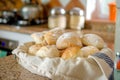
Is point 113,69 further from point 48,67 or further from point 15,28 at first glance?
point 15,28

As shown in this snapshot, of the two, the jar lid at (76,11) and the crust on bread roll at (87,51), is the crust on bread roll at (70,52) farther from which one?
the jar lid at (76,11)

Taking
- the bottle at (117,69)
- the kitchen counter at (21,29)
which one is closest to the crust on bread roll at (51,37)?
the bottle at (117,69)

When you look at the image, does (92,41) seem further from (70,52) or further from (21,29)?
(21,29)

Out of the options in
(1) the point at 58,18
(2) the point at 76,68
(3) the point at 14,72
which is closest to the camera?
(2) the point at 76,68

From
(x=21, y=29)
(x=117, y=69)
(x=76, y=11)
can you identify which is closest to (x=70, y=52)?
(x=117, y=69)

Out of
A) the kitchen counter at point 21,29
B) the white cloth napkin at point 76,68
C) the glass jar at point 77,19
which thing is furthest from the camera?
the glass jar at point 77,19

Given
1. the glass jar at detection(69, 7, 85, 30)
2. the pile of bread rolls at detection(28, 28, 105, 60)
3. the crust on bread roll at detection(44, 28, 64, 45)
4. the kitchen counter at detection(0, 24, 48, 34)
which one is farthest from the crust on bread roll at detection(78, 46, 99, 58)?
the glass jar at detection(69, 7, 85, 30)

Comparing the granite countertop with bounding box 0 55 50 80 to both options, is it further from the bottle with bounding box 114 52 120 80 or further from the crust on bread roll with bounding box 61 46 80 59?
the bottle with bounding box 114 52 120 80

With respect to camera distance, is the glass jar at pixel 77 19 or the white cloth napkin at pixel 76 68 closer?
the white cloth napkin at pixel 76 68
